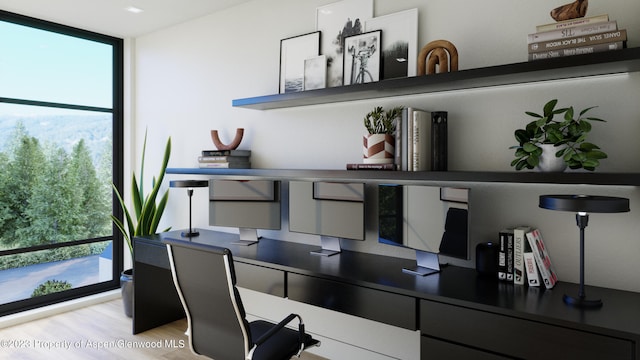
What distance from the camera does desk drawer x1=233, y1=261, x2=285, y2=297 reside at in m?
2.37

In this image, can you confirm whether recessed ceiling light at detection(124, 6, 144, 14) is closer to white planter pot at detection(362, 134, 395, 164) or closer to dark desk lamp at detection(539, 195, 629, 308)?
white planter pot at detection(362, 134, 395, 164)

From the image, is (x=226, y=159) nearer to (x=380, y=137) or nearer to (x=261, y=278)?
A: (x=261, y=278)

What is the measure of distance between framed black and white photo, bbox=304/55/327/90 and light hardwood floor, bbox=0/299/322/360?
1792 millimetres

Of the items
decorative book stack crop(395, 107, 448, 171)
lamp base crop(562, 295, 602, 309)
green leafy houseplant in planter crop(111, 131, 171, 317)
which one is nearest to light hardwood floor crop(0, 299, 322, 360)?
green leafy houseplant in planter crop(111, 131, 171, 317)

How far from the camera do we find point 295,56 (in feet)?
9.65

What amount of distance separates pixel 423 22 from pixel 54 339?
3.36m

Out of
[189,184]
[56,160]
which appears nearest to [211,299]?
[189,184]

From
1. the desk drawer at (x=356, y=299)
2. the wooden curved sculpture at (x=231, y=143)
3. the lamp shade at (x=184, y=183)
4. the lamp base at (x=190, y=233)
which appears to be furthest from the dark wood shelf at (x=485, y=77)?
the lamp base at (x=190, y=233)

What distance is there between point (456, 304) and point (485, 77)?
1032mm

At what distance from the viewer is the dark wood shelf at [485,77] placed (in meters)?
1.72

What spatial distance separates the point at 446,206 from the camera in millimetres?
2154

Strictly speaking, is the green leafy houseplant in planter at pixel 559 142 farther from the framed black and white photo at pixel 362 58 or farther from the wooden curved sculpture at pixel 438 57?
the framed black and white photo at pixel 362 58

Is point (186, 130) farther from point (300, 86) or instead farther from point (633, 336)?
point (633, 336)

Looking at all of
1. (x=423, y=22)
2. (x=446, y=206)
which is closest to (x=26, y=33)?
(x=423, y=22)
